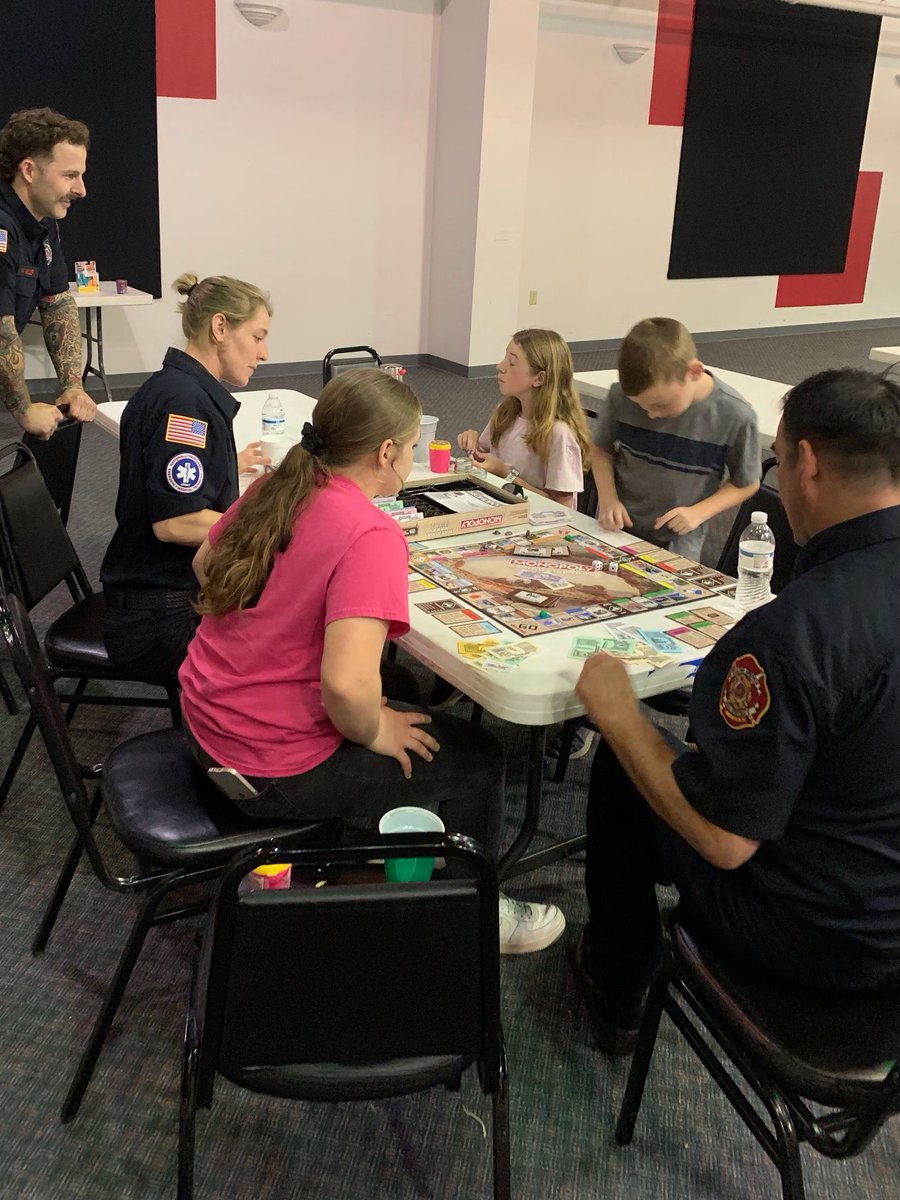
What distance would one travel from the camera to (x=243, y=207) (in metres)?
6.20

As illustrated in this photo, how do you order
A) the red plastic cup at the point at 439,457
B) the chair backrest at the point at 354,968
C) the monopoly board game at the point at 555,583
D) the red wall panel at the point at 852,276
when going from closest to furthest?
1. the chair backrest at the point at 354,968
2. the monopoly board game at the point at 555,583
3. the red plastic cup at the point at 439,457
4. the red wall panel at the point at 852,276

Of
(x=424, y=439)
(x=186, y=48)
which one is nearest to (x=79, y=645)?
(x=424, y=439)

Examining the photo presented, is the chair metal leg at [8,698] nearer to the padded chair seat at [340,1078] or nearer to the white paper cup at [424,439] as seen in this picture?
the white paper cup at [424,439]

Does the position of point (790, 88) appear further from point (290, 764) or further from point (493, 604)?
point (290, 764)

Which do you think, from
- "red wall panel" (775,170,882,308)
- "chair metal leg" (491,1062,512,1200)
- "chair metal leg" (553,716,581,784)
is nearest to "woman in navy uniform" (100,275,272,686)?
"chair metal leg" (553,716,581,784)

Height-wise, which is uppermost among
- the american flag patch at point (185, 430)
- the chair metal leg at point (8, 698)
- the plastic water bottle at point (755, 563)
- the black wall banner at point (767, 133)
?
the black wall banner at point (767, 133)

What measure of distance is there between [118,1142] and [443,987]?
2.45ft

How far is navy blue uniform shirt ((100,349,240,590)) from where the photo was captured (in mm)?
2039

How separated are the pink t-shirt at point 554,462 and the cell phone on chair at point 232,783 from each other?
4.46 ft

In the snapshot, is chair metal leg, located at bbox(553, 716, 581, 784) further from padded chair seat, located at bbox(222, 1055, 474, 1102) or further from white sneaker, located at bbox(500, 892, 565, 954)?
padded chair seat, located at bbox(222, 1055, 474, 1102)

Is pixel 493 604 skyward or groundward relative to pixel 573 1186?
skyward

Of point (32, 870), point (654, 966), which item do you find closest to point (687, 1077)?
point (654, 966)

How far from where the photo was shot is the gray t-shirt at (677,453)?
2.45 m

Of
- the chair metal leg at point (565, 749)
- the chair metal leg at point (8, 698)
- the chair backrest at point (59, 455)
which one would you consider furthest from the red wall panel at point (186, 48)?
the chair metal leg at point (565, 749)
